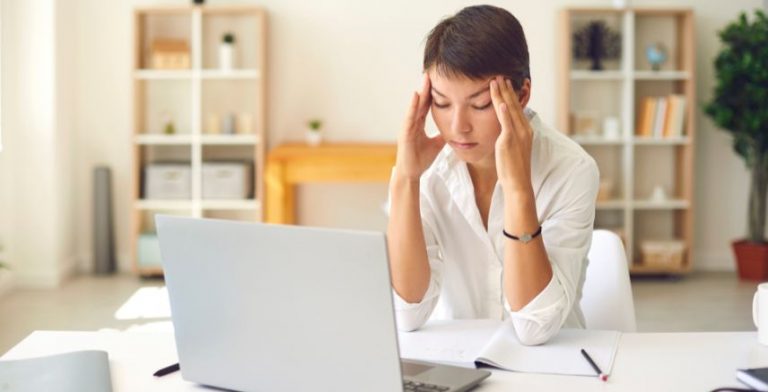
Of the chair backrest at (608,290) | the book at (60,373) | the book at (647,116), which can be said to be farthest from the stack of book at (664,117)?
the book at (60,373)

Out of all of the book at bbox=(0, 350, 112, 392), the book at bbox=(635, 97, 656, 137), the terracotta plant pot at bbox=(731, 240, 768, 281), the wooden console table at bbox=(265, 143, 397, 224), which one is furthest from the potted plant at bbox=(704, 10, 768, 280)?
the book at bbox=(0, 350, 112, 392)

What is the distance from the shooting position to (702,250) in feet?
20.5

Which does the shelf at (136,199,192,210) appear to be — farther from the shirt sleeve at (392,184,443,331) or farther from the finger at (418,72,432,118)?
the finger at (418,72,432,118)

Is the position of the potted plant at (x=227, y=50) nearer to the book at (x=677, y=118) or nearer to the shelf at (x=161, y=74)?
the shelf at (x=161, y=74)

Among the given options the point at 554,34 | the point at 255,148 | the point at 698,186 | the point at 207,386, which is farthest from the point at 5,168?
the point at 207,386

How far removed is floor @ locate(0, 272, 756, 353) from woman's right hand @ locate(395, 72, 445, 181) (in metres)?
2.78

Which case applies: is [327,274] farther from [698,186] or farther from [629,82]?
[698,186]

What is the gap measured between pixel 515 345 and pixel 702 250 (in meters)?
4.86

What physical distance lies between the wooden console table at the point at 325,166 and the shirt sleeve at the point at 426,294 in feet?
11.1

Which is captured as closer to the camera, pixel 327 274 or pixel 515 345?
pixel 327 274

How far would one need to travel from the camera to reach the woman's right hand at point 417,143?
188cm

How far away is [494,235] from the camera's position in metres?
2.04

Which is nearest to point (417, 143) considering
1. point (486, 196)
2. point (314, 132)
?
point (486, 196)

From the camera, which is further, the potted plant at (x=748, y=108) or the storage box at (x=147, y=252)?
the storage box at (x=147, y=252)
